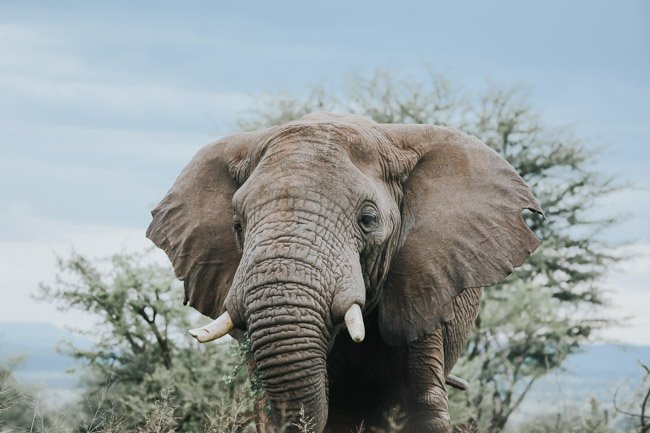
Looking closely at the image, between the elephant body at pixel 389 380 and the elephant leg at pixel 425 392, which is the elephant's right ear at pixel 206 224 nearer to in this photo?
the elephant body at pixel 389 380

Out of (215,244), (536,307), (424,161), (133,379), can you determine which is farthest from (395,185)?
(536,307)

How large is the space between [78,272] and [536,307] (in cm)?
752

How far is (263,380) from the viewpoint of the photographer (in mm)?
6051

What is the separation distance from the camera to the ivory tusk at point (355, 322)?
19.2 feet

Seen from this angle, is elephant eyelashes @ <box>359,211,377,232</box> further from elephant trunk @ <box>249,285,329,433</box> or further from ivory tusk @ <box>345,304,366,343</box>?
elephant trunk @ <box>249,285,329,433</box>

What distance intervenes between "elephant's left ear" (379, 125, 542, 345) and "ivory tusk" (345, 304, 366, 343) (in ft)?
3.22

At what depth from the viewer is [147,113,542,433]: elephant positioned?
5.99 m

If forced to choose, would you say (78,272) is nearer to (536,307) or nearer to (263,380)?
(536,307)

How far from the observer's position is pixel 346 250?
20.5 ft

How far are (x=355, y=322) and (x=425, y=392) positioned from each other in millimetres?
1486

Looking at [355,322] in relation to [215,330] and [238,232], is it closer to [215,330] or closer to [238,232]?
[215,330]

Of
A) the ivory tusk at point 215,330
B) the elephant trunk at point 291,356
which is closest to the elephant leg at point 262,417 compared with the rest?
the ivory tusk at point 215,330

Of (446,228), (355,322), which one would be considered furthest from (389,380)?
(355,322)

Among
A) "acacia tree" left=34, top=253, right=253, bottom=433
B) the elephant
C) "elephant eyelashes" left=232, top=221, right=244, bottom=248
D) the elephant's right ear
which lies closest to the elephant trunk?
the elephant
